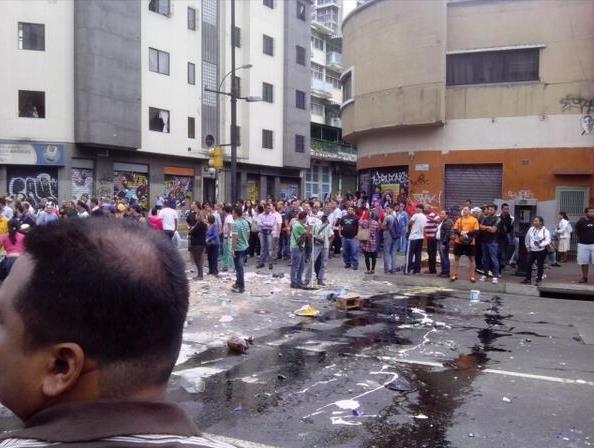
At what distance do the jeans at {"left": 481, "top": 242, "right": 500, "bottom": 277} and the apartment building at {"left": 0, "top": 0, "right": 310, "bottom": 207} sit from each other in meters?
13.9

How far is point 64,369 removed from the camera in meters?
1.20

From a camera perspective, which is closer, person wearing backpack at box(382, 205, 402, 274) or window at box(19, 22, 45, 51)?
person wearing backpack at box(382, 205, 402, 274)

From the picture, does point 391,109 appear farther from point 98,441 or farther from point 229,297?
point 98,441

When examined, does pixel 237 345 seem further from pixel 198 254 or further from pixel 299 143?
pixel 299 143

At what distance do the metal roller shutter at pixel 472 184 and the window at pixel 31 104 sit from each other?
18901 millimetres

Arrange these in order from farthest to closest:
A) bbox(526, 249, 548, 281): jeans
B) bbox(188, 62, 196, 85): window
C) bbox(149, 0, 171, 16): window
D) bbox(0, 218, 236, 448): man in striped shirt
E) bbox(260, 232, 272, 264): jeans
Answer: bbox(188, 62, 196, 85): window → bbox(149, 0, 171, 16): window → bbox(260, 232, 272, 264): jeans → bbox(526, 249, 548, 281): jeans → bbox(0, 218, 236, 448): man in striped shirt

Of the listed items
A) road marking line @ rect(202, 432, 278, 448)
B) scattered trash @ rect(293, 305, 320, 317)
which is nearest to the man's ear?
road marking line @ rect(202, 432, 278, 448)

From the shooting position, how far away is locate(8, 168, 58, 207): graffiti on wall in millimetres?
27297

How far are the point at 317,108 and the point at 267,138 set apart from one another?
14.9 m

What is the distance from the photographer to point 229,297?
11680 millimetres

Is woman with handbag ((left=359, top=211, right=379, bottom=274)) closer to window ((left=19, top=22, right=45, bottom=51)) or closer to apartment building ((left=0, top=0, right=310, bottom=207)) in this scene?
apartment building ((left=0, top=0, right=310, bottom=207))

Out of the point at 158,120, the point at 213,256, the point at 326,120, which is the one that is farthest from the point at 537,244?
the point at 326,120

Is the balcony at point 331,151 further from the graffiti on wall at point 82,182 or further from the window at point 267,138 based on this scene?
the graffiti on wall at point 82,182

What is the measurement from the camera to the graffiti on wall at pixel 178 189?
112 feet
